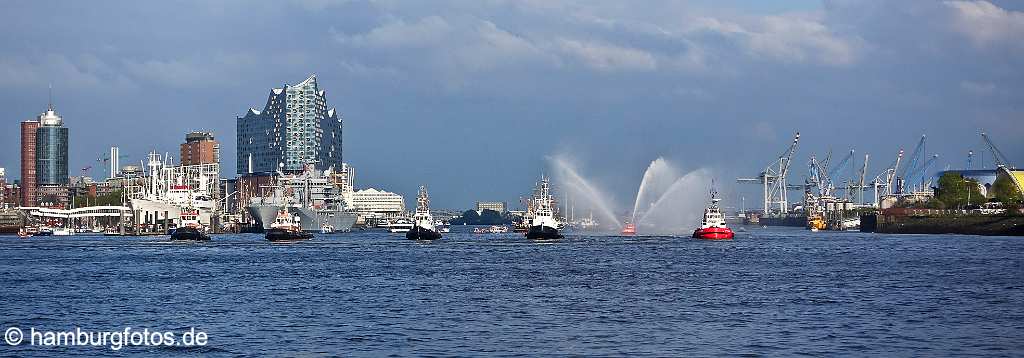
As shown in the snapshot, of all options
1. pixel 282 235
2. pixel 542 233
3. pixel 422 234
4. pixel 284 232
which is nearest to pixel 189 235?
pixel 284 232

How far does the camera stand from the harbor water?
41531 millimetres

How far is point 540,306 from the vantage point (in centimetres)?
5509

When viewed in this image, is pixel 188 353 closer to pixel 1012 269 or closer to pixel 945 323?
pixel 945 323

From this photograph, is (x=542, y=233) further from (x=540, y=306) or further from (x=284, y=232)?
(x=540, y=306)

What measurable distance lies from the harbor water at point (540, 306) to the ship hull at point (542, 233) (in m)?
61.8

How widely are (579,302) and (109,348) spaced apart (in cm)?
2258

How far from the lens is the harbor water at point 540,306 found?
4153cm

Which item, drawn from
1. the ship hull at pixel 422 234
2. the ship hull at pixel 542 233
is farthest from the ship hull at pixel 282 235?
the ship hull at pixel 542 233

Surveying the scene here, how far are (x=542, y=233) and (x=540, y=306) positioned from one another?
105 metres

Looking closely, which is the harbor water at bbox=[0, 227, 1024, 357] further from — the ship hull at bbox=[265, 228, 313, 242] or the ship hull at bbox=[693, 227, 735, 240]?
the ship hull at bbox=[265, 228, 313, 242]

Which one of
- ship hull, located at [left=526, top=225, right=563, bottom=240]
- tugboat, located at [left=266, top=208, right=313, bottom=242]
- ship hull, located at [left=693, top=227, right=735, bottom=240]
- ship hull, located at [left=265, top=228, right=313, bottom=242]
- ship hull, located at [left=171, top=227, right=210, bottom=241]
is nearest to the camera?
ship hull, located at [left=693, top=227, right=735, bottom=240]

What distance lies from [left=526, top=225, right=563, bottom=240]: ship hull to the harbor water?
61822mm

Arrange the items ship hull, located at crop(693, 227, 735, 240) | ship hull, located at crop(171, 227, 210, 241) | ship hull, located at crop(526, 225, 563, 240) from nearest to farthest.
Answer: ship hull, located at crop(693, 227, 735, 240), ship hull, located at crop(526, 225, 563, 240), ship hull, located at crop(171, 227, 210, 241)

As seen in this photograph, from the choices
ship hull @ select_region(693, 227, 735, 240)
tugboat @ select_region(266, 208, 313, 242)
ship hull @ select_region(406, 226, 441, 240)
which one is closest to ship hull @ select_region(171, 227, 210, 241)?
tugboat @ select_region(266, 208, 313, 242)
